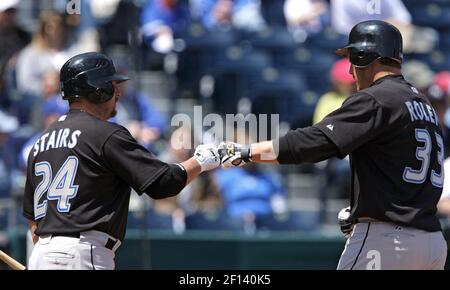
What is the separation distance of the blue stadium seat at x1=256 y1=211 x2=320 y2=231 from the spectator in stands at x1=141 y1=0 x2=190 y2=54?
2.58 meters

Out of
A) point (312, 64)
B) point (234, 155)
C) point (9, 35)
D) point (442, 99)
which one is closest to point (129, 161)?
point (234, 155)

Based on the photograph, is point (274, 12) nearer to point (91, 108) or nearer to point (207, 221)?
point (207, 221)

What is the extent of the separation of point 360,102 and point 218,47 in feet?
20.2

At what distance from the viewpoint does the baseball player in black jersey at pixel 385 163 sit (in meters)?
5.40

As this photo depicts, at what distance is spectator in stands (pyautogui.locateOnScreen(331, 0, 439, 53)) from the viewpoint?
10.9 meters

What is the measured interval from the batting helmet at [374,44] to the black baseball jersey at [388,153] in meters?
0.19

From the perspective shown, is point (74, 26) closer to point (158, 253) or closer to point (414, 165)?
point (158, 253)

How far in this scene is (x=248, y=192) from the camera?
9992 millimetres

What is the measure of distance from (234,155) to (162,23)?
5.72 metres

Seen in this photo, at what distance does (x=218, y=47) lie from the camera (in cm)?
1148

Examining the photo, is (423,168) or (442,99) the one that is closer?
(423,168)

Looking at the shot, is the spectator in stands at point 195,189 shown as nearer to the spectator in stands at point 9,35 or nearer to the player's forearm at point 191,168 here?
the spectator in stands at point 9,35
